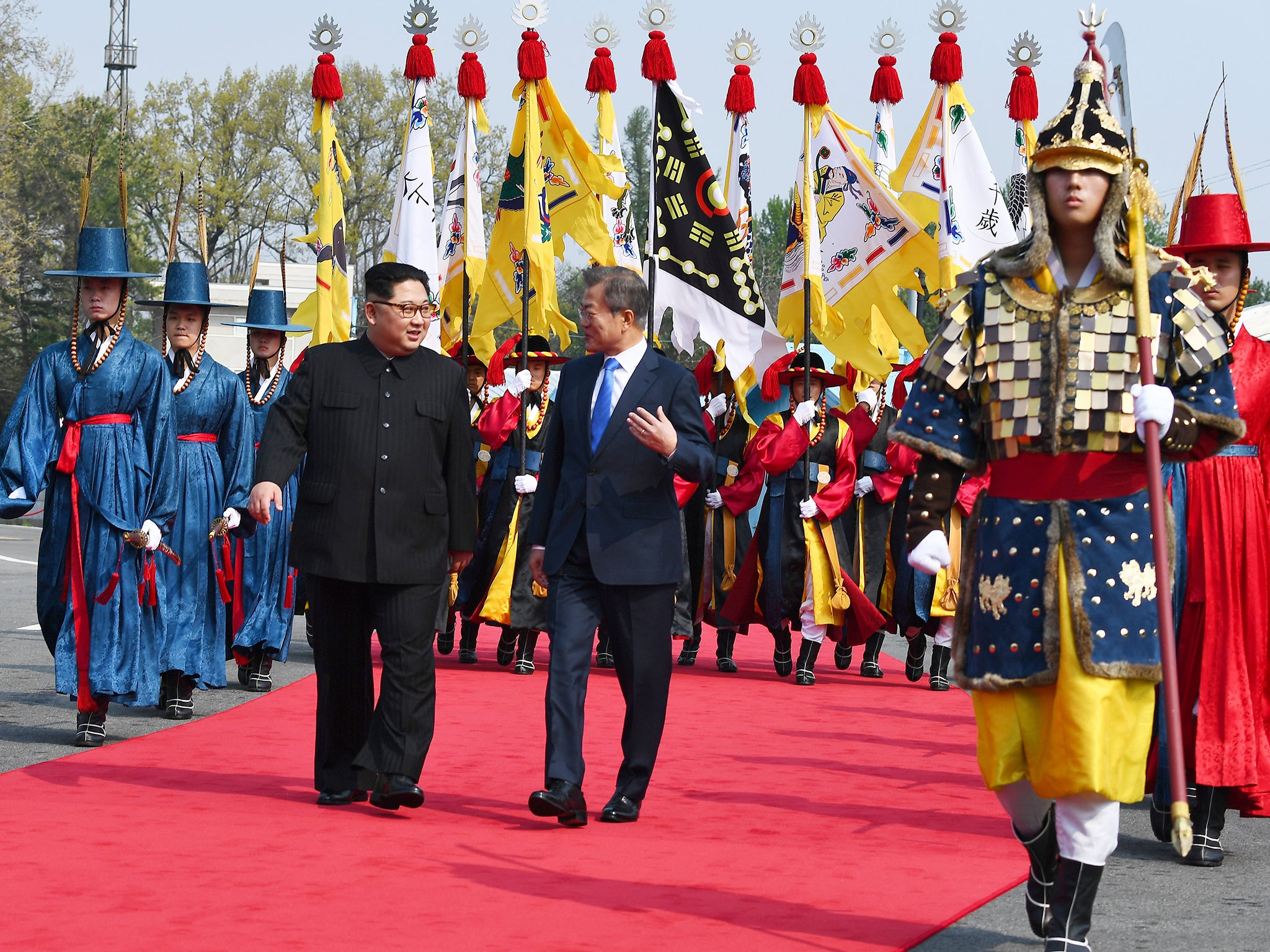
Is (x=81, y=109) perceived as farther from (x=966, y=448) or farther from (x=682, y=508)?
(x=966, y=448)

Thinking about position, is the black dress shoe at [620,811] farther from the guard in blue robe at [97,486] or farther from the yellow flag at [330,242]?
the yellow flag at [330,242]

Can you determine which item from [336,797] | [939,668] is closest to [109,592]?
[336,797]

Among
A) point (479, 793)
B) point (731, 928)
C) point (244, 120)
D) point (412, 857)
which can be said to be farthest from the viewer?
point (244, 120)

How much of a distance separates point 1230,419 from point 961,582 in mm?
773

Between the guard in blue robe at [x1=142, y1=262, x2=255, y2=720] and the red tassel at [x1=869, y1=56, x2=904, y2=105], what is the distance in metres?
6.05

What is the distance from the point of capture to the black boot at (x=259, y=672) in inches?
383

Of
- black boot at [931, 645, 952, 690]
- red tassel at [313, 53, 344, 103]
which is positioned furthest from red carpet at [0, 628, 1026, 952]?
red tassel at [313, 53, 344, 103]

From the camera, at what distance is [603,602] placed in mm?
6188

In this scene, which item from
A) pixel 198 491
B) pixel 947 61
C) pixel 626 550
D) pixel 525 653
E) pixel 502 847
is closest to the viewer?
pixel 502 847

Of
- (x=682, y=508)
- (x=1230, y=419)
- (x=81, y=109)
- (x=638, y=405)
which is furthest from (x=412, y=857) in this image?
(x=81, y=109)

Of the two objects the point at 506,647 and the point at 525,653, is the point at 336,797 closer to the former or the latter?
the point at 525,653

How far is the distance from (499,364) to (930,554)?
24.8 feet

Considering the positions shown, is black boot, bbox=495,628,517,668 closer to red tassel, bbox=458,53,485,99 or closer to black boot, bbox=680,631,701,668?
black boot, bbox=680,631,701,668

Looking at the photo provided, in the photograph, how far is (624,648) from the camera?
6152 millimetres
